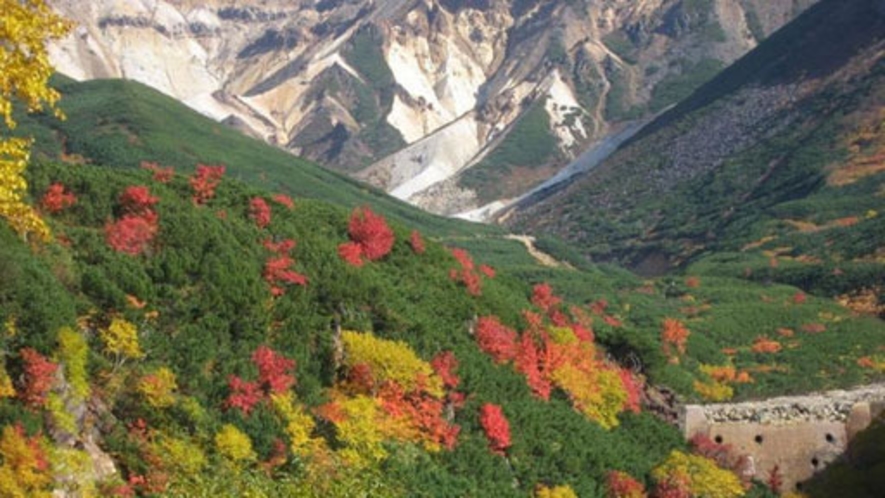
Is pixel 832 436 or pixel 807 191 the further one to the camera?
pixel 807 191

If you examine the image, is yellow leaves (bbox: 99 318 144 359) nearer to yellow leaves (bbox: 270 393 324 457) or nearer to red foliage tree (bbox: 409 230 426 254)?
yellow leaves (bbox: 270 393 324 457)

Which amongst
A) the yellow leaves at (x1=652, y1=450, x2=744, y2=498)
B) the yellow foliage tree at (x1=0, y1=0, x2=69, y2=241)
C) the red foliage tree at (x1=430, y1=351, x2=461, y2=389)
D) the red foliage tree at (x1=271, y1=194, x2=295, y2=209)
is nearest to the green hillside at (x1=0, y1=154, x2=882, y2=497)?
the red foliage tree at (x1=430, y1=351, x2=461, y2=389)

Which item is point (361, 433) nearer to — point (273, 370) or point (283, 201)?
point (273, 370)

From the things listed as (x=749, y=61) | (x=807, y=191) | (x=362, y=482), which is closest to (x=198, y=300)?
(x=362, y=482)

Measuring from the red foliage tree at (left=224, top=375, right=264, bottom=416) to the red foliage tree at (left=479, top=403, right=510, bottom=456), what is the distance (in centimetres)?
847

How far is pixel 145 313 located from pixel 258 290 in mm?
4220

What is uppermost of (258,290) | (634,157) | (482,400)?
(634,157)

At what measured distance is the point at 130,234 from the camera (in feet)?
93.4

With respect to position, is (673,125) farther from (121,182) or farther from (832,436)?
(121,182)

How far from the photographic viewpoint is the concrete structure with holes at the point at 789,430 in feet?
124

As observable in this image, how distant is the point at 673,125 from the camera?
543 ft

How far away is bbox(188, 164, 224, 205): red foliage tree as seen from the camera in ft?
113

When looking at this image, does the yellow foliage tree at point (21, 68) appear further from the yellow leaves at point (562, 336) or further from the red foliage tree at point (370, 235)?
the yellow leaves at point (562, 336)

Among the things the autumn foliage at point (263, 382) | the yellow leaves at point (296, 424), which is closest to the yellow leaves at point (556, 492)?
the yellow leaves at point (296, 424)
